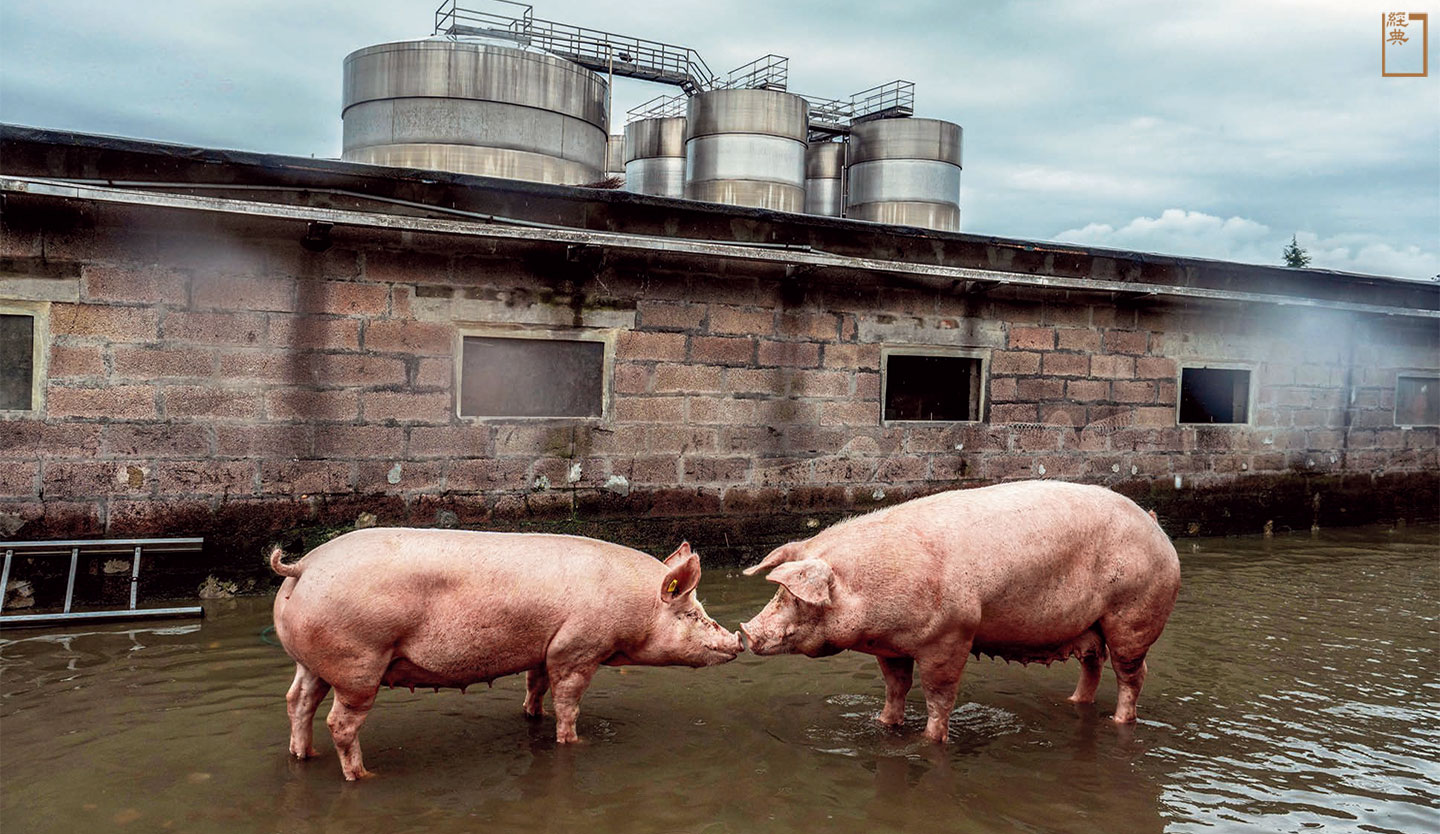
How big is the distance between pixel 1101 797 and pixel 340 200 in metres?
6.26

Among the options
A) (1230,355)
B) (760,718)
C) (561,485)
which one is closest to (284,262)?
(561,485)

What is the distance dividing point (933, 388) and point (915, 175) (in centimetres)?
571

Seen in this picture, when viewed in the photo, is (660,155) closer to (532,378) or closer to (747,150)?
(747,150)

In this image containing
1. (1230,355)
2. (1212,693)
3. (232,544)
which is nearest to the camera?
(1212,693)

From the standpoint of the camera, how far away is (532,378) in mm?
8117

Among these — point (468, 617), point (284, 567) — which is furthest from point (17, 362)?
point (468, 617)

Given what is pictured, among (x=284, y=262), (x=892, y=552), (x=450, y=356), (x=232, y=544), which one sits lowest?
(x=232, y=544)

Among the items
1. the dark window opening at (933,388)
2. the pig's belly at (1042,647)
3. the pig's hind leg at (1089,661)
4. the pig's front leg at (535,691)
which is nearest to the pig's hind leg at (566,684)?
the pig's front leg at (535,691)

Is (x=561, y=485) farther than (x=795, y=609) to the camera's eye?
Yes

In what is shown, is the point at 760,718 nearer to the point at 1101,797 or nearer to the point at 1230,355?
the point at 1101,797

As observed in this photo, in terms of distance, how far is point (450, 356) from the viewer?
7.73 m

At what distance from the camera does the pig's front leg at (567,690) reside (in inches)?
177

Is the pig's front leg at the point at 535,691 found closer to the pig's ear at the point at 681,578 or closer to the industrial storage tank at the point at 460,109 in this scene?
the pig's ear at the point at 681,578

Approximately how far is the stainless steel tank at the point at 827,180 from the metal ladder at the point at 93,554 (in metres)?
11.9
